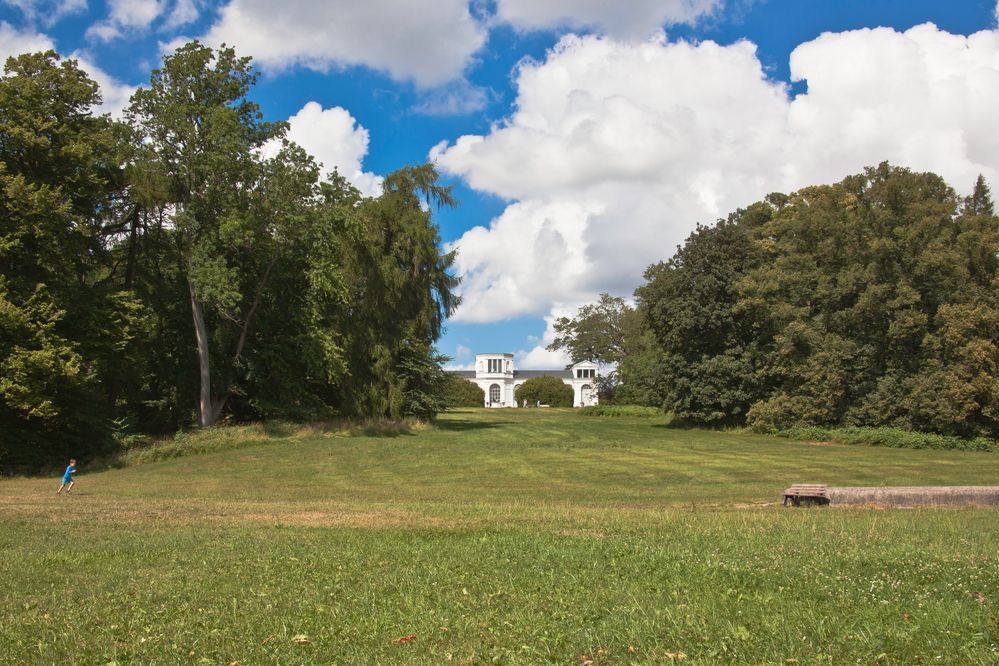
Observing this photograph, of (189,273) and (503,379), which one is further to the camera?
(503,379)

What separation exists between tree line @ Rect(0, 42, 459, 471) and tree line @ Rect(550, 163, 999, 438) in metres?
17.0

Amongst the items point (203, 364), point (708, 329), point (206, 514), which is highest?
point (708, 329)

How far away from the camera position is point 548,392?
116000mm

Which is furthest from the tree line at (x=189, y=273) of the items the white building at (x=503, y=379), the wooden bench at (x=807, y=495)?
the white building at (x=503, y=379)

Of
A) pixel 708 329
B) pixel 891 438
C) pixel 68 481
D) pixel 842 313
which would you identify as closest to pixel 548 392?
pixel 708 329

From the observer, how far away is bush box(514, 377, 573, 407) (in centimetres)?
11519

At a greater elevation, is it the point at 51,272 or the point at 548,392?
the point at 51,272

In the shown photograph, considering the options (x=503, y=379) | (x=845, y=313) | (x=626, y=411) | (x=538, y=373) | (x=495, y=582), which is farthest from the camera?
(x=538, y=373)

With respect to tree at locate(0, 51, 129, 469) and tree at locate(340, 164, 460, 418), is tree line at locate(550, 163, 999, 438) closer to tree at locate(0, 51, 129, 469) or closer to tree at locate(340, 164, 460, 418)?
tree at locate(340, 164, 460, 418)

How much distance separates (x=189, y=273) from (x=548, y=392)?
82.7 metres

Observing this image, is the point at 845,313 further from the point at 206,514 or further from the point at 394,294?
the point at 206,514

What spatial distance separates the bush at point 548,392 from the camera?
115 m

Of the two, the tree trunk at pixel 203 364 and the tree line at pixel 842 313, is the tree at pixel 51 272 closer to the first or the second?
the tree trunk at pixel 203 364

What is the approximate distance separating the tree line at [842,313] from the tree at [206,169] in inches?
1110
